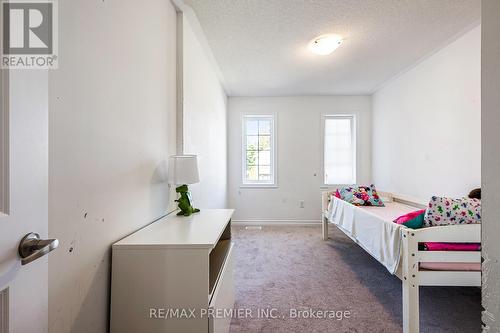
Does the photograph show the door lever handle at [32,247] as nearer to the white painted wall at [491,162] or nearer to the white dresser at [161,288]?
the white dresser at [161,288]

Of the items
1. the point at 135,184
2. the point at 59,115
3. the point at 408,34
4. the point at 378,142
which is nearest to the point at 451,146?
the point at 408,34

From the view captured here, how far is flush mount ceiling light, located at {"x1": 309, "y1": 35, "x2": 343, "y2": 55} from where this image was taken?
2288mm

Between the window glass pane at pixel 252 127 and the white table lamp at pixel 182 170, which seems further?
the window glass pane at pixel 252 127

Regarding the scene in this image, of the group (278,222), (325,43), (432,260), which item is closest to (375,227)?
(432,260)

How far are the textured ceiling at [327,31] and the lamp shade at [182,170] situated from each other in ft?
4.35

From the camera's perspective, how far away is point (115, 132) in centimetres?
107

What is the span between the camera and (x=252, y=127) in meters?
4.36

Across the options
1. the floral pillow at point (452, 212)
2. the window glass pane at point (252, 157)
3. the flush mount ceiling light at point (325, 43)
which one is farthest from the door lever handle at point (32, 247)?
the window glass pane at point (252, 157)

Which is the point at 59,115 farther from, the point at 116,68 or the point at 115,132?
the point at 116,68

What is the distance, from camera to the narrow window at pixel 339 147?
168 inches

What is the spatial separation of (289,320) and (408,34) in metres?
2.84

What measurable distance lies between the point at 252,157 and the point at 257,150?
0.17 m

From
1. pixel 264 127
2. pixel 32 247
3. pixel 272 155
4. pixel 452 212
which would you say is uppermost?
pixel 264 127

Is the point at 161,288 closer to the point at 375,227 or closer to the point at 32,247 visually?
the point at 32,247
